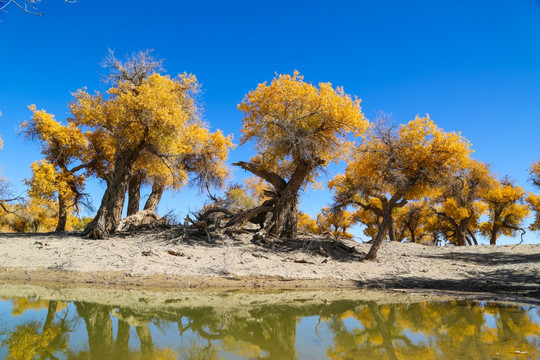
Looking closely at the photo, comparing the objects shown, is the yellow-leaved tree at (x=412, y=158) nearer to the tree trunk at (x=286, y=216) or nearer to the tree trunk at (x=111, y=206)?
the tree trunk at (x=286, y=216)

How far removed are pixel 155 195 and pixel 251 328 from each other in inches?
720

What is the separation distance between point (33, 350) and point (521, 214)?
33.8 m

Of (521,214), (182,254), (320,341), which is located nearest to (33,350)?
(320,341)

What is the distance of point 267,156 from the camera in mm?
16234

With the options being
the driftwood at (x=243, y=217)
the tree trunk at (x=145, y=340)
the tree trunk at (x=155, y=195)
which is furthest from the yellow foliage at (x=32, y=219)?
the tree trunk at (x=145, y=340)

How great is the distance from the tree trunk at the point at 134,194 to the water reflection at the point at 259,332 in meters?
15.3

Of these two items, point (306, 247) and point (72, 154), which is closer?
point (306, 247)

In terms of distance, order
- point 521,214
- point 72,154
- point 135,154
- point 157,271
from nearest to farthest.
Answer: point 157,271, point 135,154, point 72,154, point 521,214

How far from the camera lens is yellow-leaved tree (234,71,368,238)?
15.3 meters

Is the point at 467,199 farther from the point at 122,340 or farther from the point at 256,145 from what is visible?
the point at 122,340

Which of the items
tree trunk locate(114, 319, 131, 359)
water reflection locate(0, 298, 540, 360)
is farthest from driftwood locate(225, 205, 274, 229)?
tree trunk locate(114, 319, 131, 359)

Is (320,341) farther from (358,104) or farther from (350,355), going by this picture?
(358,104)

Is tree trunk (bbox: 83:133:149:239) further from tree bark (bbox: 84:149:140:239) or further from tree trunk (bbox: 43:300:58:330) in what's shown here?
tree trunk (bbox: 43:300:58:330)

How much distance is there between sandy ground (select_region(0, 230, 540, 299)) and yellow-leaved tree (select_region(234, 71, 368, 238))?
8.01 ft
